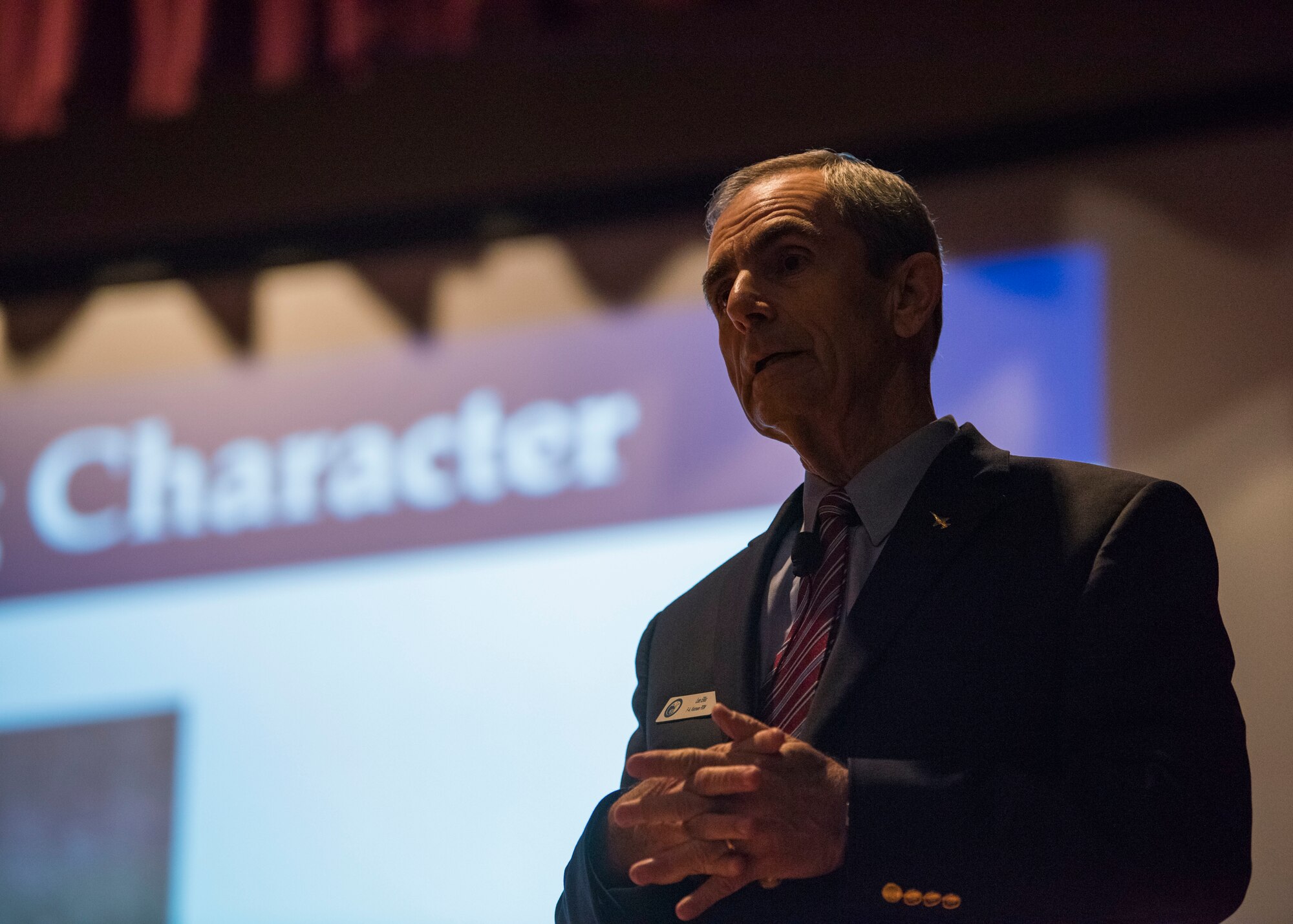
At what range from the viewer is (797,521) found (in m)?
1.75

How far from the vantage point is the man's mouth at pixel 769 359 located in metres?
1.61

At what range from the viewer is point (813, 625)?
4.86 ft

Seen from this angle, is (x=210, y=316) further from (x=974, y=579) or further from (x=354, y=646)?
(x=974, y=579)

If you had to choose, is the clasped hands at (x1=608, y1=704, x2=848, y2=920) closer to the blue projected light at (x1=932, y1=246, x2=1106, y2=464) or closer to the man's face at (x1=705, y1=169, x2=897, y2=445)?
the man's face at (x1=705, y1=169, x2=897, y2=445)

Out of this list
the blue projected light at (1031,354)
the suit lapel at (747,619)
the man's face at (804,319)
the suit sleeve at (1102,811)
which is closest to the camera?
the suit sleeve at (1102,811)

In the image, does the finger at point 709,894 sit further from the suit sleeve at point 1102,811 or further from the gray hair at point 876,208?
the gray hair at point 876,208

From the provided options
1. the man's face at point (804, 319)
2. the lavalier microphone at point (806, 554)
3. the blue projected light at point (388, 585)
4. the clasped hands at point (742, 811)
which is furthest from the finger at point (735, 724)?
the blue projected light at point (388, 585)

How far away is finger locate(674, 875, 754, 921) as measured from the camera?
1213 millimetres

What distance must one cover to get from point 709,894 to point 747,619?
40 centimetres

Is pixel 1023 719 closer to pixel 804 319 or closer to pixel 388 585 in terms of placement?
pixel 804 319

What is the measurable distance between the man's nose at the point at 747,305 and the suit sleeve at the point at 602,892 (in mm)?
601

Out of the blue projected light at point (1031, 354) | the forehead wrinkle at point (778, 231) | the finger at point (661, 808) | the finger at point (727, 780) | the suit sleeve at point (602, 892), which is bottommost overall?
the suit sleeve at point (602, 892)

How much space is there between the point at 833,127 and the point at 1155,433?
1.29 meters

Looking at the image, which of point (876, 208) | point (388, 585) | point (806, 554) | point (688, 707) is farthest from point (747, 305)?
point (388, 585)
